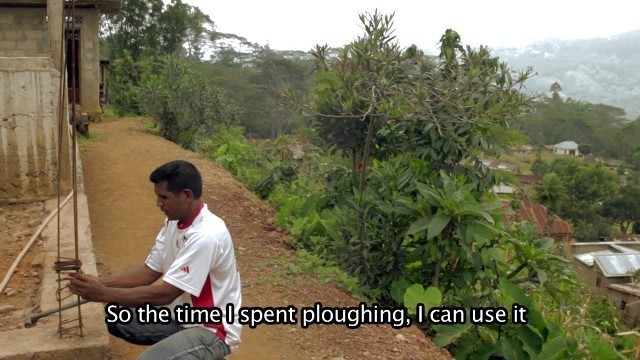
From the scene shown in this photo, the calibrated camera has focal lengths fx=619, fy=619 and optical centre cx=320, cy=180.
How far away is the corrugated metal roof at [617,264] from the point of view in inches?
790

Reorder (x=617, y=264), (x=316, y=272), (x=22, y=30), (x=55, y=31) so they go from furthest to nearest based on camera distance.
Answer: (x=617, y=264) < (x=22, y=30) < (x=55, y=31) < (x=316, y=272)

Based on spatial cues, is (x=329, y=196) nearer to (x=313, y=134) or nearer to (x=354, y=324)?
(x=313, y=134)

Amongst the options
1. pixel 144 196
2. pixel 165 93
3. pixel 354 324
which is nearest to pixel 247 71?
pixel 165 93

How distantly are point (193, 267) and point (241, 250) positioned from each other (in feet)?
11.4

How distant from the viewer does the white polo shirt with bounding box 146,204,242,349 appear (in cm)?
258

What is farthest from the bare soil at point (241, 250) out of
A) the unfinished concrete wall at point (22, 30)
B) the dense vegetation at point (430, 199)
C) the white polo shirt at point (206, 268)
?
the unfinished concrete wall at point (22, 30)

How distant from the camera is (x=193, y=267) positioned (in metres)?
2.58

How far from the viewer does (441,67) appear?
5988mm

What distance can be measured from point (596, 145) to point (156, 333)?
53373mm

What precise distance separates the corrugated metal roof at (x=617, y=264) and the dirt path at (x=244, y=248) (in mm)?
15381

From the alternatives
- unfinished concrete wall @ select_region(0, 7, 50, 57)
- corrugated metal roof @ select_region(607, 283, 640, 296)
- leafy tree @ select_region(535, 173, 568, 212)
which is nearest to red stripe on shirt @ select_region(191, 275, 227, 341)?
unfinished concrete wall @ select_region(0, 7, 50, 57)

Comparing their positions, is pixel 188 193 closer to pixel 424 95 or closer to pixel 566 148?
pixel 424 95

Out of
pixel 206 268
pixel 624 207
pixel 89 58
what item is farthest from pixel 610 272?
pixel 206 268

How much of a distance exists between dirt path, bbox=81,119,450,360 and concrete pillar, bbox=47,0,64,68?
167 cm
